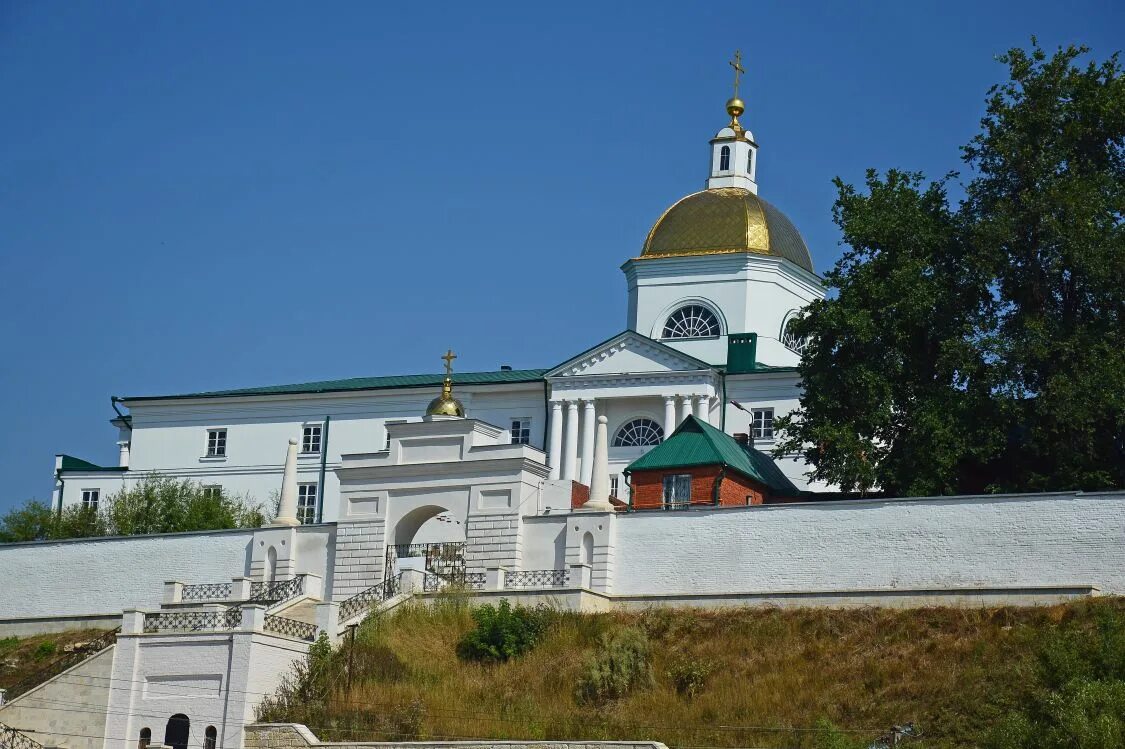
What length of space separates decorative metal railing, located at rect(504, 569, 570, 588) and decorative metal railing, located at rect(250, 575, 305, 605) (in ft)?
16.4

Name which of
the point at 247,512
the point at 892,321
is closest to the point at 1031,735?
the point at 892,321

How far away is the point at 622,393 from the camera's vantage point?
59.0 m

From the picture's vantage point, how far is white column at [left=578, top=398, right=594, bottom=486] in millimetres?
58438

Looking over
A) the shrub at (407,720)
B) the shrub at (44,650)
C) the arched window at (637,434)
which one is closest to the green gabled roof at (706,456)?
the arched window at (637,434)

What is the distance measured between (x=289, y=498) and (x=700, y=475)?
9.43 metres

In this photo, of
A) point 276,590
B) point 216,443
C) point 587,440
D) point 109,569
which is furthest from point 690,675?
point 216,443

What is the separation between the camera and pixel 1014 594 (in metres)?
39.7

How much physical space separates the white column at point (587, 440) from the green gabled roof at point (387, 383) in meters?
2.24

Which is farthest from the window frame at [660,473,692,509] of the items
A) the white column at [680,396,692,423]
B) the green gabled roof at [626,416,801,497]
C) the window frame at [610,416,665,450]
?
the window frame at [610,416,665,450]

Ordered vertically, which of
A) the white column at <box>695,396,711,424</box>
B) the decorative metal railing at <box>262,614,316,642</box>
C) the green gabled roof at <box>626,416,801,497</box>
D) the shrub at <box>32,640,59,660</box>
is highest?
the white column at <box>695,396,711,424</box>

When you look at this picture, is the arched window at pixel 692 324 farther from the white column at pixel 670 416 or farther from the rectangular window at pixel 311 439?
the rectangular window at pixel 311 439

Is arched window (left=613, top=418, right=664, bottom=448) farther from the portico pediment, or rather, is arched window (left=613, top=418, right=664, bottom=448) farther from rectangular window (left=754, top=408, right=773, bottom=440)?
rectangular window (left=754, top=408, right=773, bottom=440)

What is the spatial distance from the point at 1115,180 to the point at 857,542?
11.0 metres

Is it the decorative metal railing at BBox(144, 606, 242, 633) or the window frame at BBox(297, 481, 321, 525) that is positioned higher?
the window frame at BBox(297, 481, 321, 525)
